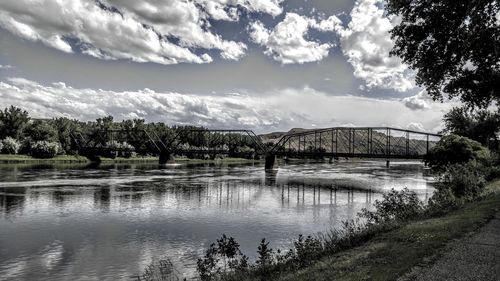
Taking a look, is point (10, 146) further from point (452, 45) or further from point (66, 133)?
point (452, 45)

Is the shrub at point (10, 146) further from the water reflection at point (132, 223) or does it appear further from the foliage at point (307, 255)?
the foliage at point (307, 255)

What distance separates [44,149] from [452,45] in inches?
5387

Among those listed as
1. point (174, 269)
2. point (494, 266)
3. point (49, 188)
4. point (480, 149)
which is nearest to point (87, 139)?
point (49, 188)

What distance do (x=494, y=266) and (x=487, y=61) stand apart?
15.6 m

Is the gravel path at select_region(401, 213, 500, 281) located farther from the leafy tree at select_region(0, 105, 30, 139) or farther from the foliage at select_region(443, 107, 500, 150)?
the leafy tree at select_region(0, 105, 30, 139)

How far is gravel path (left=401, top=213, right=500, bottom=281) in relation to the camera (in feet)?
33.7

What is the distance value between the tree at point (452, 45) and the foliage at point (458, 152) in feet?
119

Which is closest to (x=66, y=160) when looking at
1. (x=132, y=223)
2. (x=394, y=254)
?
(x=132, y=223)

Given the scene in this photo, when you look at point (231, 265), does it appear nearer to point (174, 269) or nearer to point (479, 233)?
point (174, 269)

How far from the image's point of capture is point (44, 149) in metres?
132

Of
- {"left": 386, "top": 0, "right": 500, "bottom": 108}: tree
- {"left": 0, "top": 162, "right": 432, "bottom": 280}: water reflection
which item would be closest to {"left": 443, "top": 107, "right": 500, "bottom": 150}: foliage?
{"left": 0, "top": 162, "right": 432, "bottom": 280}: water reflection

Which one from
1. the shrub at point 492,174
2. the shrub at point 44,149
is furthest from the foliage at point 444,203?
the shrub at point 44,149

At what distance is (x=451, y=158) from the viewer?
6075 cm

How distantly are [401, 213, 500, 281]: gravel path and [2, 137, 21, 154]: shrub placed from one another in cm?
14145
